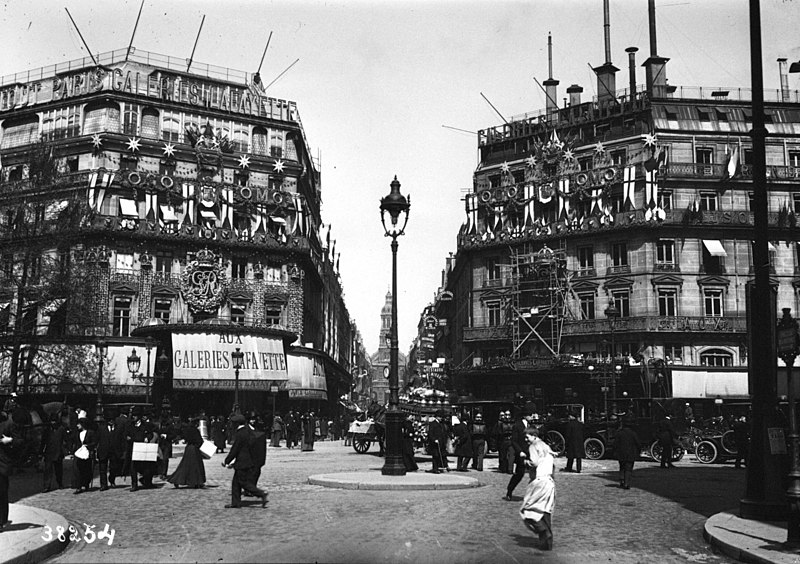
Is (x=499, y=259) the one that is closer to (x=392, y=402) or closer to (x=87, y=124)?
(x=87, y=124)

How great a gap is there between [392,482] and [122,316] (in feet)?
122

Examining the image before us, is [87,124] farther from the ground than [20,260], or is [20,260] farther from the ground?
[87,124]

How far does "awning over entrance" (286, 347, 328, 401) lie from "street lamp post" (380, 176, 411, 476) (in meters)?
35.2

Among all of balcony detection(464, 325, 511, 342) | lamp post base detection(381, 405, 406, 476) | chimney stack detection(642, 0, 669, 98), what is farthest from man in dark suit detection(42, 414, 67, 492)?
chimney stack detection(642, 0, 669, 98)

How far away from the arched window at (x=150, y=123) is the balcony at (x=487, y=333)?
25.5m

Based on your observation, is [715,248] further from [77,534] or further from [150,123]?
[77,534]

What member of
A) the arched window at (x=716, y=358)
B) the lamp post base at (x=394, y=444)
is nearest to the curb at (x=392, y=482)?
the lamp post base at (x=394, y=444)

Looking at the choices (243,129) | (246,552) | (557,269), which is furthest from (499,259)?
(246,552)

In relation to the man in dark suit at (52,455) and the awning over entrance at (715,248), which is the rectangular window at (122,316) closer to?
the man in dark suit at (52,455)

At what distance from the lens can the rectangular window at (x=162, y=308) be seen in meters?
52.4

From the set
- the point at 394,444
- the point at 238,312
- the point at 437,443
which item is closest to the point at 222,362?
the point at 238,312

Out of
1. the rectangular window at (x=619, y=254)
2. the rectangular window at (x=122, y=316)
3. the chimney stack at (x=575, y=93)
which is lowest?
the rectangular window at (x=122, y=316)

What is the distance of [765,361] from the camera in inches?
527

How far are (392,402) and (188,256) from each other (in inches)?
1435
